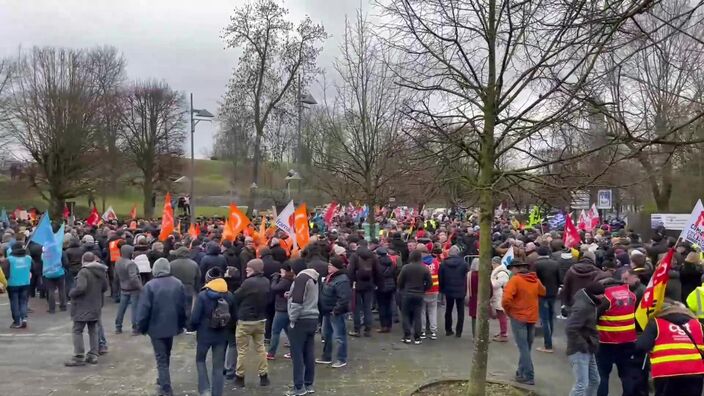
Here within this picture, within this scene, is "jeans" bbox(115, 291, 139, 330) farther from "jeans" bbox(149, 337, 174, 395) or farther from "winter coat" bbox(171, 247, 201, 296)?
"jeans" bbox(149, 337, 174, 395)

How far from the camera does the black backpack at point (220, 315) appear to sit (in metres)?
7.64

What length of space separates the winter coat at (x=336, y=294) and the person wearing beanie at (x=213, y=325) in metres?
2.02

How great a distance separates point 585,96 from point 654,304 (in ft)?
7.19

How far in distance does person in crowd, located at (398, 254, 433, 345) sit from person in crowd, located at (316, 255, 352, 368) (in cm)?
155

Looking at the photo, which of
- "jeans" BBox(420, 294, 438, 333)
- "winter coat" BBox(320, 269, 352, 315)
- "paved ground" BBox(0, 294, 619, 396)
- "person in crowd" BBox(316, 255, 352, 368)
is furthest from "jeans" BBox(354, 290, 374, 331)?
"winter coat" BBox(320, 269, 352, 315)

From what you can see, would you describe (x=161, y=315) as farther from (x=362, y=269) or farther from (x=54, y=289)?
(x=54, y=289)

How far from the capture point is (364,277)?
36.7 feet

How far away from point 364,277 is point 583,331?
15.6 ft

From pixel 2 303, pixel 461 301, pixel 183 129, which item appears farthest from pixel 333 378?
pixel 183 129

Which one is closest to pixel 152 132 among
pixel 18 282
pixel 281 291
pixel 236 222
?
pixel 236 222

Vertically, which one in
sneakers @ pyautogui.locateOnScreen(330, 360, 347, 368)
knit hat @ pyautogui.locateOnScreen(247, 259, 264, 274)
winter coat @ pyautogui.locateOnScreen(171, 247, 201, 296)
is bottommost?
sneakers @ pyautogui.locateOnScreen(330, 360, 347, 368)

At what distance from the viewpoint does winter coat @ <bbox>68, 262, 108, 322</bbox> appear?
9.27 metres

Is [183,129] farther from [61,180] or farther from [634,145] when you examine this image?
[634,145]

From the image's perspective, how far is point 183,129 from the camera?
53.4 meters
